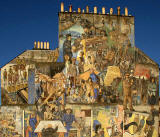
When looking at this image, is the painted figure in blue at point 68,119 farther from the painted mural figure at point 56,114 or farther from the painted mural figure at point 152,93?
the painted mural figure at point 152,93

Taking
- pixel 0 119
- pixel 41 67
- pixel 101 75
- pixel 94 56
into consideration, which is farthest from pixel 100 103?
pixel 0 119

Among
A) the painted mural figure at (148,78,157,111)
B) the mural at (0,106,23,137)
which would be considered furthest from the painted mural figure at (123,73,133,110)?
the mural at (0,106,23,137)

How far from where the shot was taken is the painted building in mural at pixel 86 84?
1811cm

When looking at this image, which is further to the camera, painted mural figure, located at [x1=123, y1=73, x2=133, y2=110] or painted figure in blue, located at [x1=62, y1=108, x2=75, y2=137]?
painted mural figure, located at [x1=123, y1=73, x2=133, y2=110]

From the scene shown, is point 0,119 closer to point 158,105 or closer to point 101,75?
point 101,75

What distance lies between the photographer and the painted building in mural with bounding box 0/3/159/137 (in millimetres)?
18109

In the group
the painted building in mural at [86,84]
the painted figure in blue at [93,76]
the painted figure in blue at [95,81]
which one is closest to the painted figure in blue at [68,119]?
the painted building in mural at [86,84]

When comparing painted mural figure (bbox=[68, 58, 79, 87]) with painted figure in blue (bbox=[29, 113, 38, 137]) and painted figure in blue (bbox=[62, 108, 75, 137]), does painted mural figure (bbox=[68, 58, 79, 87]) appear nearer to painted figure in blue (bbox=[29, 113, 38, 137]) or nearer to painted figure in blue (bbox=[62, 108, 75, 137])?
painted figure in blue (bbox=[62, 108, 75, 137])

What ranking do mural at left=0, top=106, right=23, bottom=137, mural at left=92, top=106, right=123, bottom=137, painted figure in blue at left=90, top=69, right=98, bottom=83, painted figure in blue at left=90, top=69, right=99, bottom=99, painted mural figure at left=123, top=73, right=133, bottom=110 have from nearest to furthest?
mural at left=0, top=106, right=23, bottom=137 → mural at left=92, top=106, right=123, bottom=137 → painted figure in blue at left=90, top=69, right=99, bottom=99 → painted figure in blue at left=90, top=69, right=98, bottom=83 → painted mural figure at left=123, top=73, right=133, bottom=110

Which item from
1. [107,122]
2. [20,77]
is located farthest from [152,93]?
[20,77]

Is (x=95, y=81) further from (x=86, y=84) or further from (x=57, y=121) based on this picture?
(x=57, y=121)

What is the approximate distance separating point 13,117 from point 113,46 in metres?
7.82

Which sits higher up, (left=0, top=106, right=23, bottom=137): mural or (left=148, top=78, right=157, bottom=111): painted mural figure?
(left=148, top=78, right=157, bottom=111): painted mural figure

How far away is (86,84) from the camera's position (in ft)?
61.6
